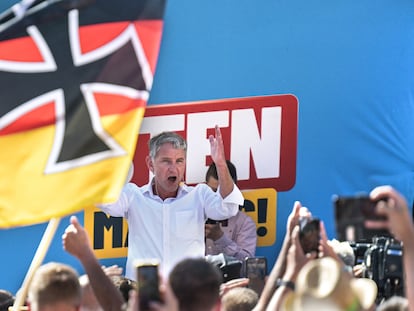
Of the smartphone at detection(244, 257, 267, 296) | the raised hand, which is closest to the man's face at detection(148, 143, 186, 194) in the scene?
the raised hand

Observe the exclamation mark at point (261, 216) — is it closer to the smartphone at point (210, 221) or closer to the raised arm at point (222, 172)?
the smartphone at point (210, 221)

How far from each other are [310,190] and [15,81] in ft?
11.7

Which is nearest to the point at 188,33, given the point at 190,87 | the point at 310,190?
the point at 190,87

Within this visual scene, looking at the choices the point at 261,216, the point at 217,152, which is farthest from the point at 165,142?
the point at 261,216

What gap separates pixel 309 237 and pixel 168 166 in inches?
107

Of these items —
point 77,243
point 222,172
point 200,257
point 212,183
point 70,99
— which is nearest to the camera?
point 200,257

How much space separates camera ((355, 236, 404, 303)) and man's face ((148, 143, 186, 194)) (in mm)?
1305

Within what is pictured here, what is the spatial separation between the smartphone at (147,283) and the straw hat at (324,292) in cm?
49

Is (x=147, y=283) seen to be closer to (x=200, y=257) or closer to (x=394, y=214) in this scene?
(x=200, y=257)

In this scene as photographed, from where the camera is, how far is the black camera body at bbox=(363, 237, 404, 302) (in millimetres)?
6383

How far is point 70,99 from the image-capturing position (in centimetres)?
549

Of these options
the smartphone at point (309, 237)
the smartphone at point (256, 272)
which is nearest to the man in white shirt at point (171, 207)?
the smartphone at point (256, 272)

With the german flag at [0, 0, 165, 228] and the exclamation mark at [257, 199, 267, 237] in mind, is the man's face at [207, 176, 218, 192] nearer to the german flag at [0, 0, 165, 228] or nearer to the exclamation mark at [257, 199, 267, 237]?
the exclamation mark at [257, 199, 267, 237]

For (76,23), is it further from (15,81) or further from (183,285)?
(183,285)
